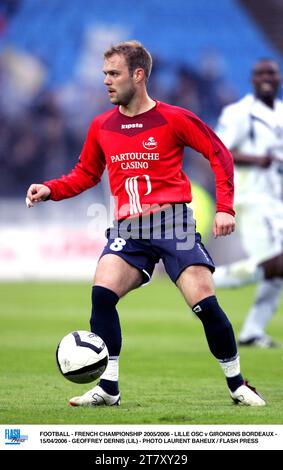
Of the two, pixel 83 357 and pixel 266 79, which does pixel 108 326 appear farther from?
pixel 266 79

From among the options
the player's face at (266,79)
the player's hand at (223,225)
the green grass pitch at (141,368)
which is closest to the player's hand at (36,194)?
the player's hand at (223,225)

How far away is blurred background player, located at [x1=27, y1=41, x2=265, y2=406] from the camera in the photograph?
19.7ft

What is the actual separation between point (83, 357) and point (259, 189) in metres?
4.94

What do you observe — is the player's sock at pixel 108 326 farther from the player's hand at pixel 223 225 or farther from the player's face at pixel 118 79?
the player's face at pixel 118 79

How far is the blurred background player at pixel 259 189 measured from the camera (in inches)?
388

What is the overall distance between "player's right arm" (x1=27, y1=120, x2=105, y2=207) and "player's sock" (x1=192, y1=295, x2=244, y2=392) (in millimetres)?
1142

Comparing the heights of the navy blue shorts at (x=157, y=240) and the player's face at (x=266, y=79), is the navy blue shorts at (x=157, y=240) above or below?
below

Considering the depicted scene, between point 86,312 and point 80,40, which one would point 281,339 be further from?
point 80,40

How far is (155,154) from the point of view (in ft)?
20.1

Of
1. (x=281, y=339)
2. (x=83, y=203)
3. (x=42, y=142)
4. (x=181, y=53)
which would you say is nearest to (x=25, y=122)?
(x=42, y=142)

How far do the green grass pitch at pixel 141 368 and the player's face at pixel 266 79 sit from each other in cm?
255

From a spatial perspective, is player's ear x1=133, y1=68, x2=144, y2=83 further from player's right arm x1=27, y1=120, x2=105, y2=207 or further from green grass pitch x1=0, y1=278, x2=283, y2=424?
green grass pitch x1=0, y1=278, x2=283, y2=424

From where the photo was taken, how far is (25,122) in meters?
22.2

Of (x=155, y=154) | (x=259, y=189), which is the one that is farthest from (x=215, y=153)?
(x=259, y=189)
